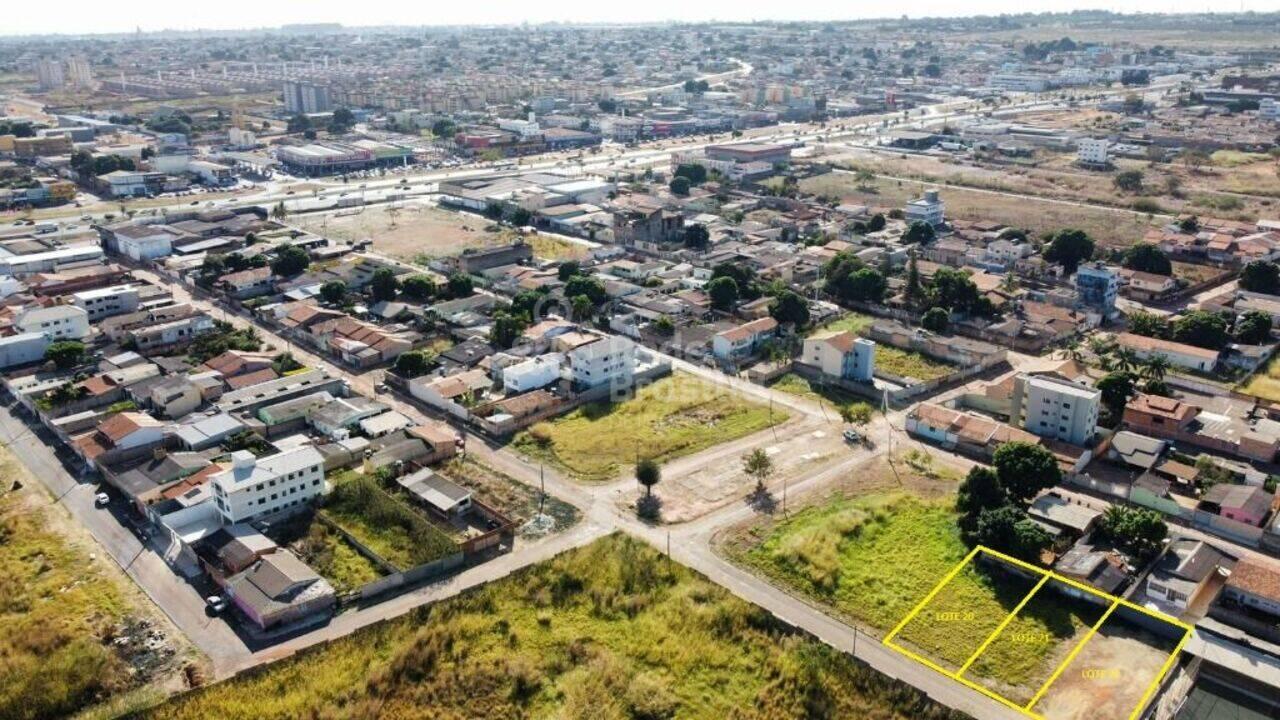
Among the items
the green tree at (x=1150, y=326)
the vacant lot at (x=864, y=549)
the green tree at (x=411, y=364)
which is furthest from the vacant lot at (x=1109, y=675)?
the green tree at (x=411, y=364)

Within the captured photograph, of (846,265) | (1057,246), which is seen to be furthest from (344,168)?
(1057,246)

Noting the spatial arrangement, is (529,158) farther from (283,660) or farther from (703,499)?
(283,660)

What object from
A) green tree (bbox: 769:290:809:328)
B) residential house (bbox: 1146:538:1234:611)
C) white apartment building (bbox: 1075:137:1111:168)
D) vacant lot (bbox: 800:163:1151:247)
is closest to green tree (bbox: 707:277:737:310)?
green tree (bbox: 769:290:809:328)

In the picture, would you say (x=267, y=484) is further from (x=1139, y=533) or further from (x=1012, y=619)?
(x=1139, y=533)

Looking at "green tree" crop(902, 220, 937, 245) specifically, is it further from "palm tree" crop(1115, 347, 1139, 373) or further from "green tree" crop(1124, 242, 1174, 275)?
"palm tree" crop(1115, 347, 1139, 373)

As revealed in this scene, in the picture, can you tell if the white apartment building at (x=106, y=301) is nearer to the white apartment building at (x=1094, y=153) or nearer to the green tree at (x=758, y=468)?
the green tree at (x=758, y=468)

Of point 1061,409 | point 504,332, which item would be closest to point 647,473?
point 504,332

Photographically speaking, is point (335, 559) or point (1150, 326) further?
point (1150, 326)
